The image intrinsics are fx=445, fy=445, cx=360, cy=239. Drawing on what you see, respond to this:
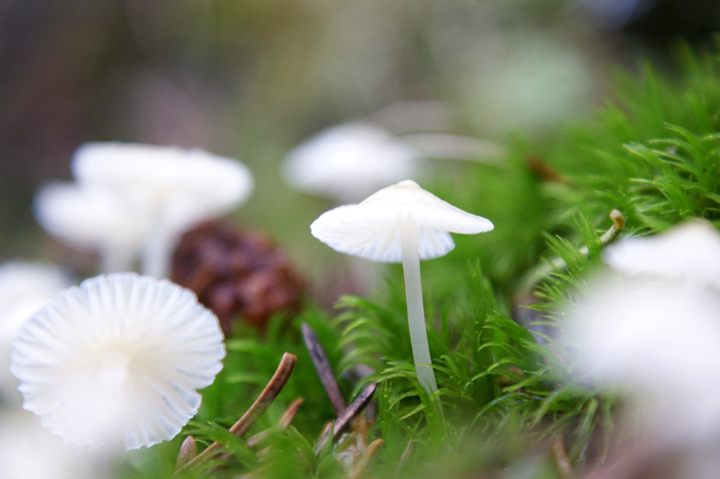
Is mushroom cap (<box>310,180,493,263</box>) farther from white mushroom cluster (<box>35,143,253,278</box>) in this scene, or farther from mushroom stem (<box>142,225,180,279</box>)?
mushroom stem (<box>142,225,180,279</box>)

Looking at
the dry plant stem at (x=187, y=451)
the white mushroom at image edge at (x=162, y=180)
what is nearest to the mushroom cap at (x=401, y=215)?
the dry plant stem at (x=187, y=451)

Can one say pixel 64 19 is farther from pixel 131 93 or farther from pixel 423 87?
pixel 423 87

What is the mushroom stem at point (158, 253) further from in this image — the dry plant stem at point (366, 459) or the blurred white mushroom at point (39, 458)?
the dry plant stem at point (366, 459)

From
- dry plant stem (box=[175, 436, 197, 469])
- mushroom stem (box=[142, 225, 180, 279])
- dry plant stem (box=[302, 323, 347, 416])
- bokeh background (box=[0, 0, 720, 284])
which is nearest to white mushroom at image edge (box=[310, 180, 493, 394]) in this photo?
dry plant stem (box=[302, 323, 347, 416])

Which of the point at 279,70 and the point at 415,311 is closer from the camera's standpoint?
the point at 415,311

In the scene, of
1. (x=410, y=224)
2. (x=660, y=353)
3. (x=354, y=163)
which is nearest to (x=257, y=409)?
(x=410, y=224)

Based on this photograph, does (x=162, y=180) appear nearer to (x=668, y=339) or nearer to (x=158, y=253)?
A: (x=158, y=253)
